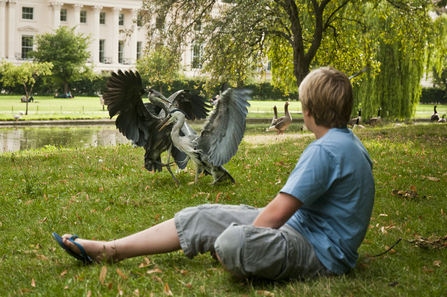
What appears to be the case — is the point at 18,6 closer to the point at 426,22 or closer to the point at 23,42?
the point at 23,42

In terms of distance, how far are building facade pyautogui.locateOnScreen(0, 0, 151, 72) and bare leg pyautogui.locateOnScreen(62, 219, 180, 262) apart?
5325 cm

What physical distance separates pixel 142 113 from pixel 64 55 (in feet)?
144

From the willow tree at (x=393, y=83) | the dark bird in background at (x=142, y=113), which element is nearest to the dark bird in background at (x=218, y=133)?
the dark bird in background at (x=142, y=113)

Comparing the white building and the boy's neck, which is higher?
the white building

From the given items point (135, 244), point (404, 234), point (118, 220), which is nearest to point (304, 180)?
point (135, 244)

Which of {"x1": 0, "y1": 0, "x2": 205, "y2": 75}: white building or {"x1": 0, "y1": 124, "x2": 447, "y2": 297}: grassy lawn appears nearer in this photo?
{"x1": 0, "y1": 124, "x2": 447, "y2": 297}: grassy lawn

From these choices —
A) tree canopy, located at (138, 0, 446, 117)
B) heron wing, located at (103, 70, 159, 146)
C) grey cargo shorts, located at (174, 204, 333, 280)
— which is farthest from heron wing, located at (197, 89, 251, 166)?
tree canopy, located at (138, 0, 446, 117)

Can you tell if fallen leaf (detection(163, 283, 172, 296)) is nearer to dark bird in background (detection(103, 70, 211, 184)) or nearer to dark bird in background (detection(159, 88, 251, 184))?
dark bird in background (detection(159, 88, 251, 184))

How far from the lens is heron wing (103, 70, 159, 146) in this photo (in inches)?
226

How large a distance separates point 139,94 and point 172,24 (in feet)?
24.0

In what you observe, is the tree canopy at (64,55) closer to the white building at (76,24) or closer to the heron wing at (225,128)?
the white building at (76,24)

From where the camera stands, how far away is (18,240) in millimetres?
3945

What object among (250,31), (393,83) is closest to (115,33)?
(393,83)

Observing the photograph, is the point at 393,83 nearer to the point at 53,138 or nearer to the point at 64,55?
the point at 53,138
